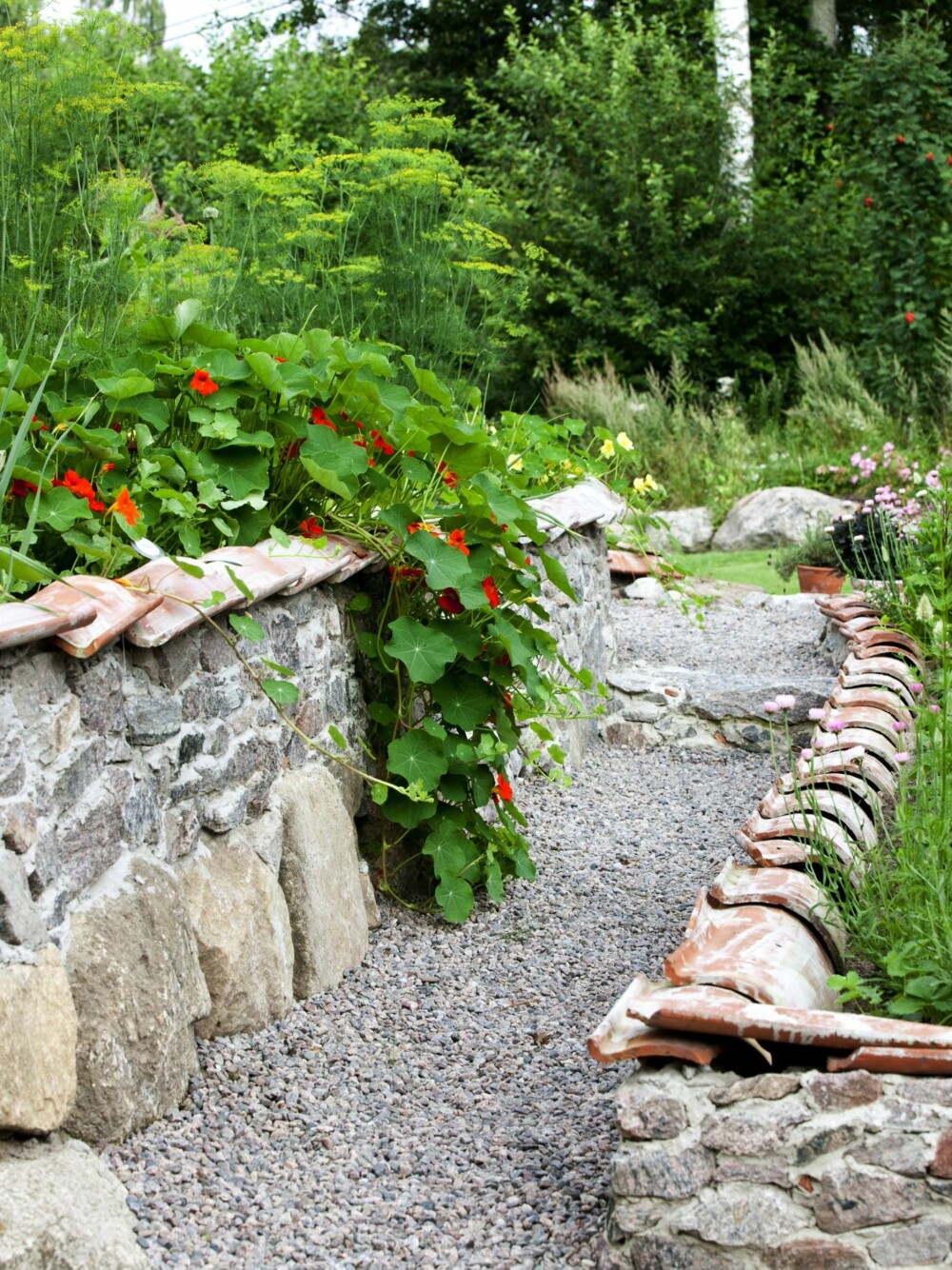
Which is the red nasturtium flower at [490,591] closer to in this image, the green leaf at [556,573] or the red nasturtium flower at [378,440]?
the green leaf at [556,573]

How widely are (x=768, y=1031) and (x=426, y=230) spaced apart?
157 inches

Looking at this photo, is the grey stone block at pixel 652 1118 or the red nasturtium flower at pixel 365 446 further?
the red nasturtium flower at pixel 365 446

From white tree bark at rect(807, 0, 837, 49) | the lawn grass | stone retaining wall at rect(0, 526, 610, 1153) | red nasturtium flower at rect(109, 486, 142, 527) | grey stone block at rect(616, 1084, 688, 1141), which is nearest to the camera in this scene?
grey stone block at rect(616, 1084, 688, 1141)

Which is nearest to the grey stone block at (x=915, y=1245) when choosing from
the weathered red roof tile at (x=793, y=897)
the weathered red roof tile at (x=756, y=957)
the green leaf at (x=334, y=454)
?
the weathered red roof tile at (x=756, y=957)

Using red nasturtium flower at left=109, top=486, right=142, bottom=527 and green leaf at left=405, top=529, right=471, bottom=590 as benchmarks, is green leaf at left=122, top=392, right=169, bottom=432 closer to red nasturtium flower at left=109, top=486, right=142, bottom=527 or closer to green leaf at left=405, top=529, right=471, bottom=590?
red nasturtium flower at left=109, top=486, right=142, bottom=527

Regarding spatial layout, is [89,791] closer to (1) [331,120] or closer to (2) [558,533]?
(2) [558,533]

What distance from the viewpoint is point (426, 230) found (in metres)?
5.12

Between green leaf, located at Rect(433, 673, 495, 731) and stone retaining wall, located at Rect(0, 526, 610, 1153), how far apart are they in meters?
0.25

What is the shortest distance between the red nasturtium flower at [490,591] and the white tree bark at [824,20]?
1577 centimetres

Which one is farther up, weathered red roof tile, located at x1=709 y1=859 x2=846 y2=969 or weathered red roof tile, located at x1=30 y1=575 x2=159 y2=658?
weathered red roof tile, located at x1=30 y1=575 x2=159 y2=658

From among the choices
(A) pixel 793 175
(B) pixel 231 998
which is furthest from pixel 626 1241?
(A) pixel 793 175

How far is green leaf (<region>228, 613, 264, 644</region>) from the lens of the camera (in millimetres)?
2490

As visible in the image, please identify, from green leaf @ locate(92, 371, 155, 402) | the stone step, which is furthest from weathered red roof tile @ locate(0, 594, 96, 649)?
the stone step

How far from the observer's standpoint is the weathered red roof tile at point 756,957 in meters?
2.02
